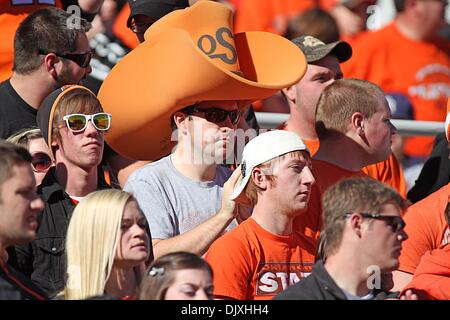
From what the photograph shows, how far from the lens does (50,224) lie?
6402 millimetres

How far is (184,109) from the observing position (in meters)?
6.96

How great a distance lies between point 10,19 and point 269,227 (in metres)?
2.42

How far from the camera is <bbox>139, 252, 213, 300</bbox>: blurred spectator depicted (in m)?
5.46

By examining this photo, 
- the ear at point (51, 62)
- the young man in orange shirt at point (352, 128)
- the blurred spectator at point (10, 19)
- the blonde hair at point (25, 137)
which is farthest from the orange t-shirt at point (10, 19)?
the young man in orange shirt at point (352, 128)

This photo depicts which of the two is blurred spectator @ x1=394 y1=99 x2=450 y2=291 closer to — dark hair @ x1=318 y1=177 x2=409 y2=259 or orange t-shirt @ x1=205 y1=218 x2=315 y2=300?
orange t-shirt @ x1=205 y1=218 x2=315 y2=300

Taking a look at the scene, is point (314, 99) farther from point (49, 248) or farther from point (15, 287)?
point (15, 287)

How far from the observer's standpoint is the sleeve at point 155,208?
663 centimetres

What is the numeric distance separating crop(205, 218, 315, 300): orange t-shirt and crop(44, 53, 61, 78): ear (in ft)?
4.91

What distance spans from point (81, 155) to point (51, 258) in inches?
23.9

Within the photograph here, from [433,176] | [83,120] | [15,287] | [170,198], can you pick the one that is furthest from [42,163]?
[433,176]

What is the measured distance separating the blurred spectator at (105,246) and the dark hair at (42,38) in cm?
159

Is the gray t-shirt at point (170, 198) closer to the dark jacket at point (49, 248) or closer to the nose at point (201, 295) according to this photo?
the dark jacket at point (49, 248)
